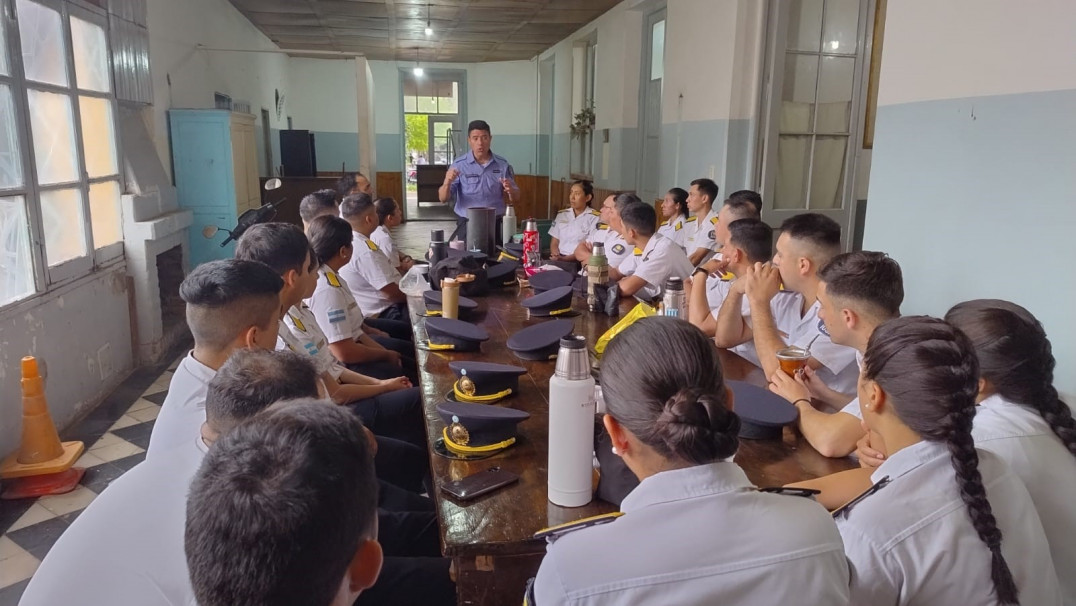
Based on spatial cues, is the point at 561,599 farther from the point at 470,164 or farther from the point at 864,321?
the point at 470,164

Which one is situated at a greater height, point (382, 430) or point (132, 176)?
point (132, 176)

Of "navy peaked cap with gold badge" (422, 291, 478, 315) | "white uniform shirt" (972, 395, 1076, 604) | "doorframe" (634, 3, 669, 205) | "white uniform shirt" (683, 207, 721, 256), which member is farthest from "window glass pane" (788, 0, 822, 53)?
"white uniform shirt" (972, 395, 1076, 604)

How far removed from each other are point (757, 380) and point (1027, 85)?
5.29 feet

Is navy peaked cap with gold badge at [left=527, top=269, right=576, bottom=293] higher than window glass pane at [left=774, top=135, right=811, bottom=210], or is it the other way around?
window glass pane at [left=774, top=135, right=811, bottom=210]

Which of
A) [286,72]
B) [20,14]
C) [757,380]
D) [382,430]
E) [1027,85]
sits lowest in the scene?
[382,430]

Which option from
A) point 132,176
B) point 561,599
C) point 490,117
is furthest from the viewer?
point 490,117

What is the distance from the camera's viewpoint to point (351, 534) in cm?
78

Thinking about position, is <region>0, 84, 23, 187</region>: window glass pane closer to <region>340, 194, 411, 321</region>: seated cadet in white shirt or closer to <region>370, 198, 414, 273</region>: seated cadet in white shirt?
<region>340, 194, 411, 321</region>: seated cadet in white shirt

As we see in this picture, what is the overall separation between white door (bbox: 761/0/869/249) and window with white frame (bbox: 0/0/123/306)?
14.4ft

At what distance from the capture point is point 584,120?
952 cm

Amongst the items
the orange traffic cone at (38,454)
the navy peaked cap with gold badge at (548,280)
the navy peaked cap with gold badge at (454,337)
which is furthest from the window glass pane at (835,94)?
the orange traffic cone at (38,454)

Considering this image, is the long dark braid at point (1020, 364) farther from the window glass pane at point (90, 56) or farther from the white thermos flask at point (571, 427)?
the window glass pane at point (90, 56)

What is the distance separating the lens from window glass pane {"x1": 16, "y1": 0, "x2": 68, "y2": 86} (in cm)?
346

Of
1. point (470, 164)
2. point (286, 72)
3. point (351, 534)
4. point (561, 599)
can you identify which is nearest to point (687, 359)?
point (561, 599)
